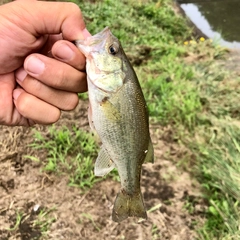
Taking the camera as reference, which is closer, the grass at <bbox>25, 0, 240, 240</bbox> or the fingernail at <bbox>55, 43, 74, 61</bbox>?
the fingernail at <bbox>55, 43, 74, 61</bbox>

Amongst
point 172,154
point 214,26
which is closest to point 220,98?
point 172,154

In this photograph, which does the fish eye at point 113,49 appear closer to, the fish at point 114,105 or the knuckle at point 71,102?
the fish at point 114,105

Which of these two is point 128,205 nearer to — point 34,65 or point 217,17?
point 34,65

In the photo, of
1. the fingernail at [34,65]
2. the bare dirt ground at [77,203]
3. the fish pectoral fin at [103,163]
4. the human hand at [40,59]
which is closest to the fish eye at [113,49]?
the human hand at [40,59]

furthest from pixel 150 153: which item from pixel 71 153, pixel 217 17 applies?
pixel 217 17

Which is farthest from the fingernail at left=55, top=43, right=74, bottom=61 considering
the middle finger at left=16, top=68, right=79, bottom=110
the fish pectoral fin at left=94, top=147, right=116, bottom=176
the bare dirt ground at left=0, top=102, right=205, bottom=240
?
the bare dirt ground at left=0, top=102, right=205, bottom=240

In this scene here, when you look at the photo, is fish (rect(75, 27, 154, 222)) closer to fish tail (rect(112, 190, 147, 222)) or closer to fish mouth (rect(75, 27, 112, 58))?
fish mouth (rect(75, 27, 112, 58))

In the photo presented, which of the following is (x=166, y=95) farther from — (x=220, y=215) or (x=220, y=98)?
(x=220, y=215)
